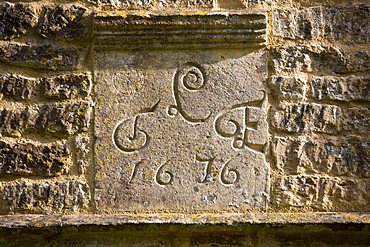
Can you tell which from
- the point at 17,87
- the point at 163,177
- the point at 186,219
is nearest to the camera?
the point at 186,219

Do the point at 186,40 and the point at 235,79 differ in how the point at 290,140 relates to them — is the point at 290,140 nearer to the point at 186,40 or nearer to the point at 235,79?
the point at 235,79

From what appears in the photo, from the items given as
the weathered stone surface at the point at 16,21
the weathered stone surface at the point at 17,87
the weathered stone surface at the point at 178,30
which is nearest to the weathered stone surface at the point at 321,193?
the weathered stone surface at the point at 178,30

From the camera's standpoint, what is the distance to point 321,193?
8.06ft

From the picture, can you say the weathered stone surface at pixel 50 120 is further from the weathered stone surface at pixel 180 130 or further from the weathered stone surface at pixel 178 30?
the weathered stone surface at pixel 178 30

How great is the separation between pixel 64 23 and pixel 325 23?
1.63 m

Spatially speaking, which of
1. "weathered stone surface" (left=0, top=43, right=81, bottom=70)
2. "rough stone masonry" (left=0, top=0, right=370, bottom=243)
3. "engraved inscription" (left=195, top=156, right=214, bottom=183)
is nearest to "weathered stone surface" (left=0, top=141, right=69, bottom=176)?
Answer: "rough stone masonry" (left=0, top=0, right=370, bottom=243)

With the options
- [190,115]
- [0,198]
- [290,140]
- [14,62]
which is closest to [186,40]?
[190,115]

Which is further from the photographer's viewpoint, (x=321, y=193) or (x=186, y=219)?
(x=321, y=193)

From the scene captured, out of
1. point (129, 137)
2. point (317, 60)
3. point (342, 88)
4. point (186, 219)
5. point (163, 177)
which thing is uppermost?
point (317, 60)

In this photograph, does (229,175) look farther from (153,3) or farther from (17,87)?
(17,87)

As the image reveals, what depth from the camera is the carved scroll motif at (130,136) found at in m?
2.48

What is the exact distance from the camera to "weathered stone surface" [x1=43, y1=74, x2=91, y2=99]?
254 centimetres

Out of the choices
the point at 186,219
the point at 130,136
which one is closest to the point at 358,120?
the point at 186,219

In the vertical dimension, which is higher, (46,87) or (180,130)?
(46,87)
